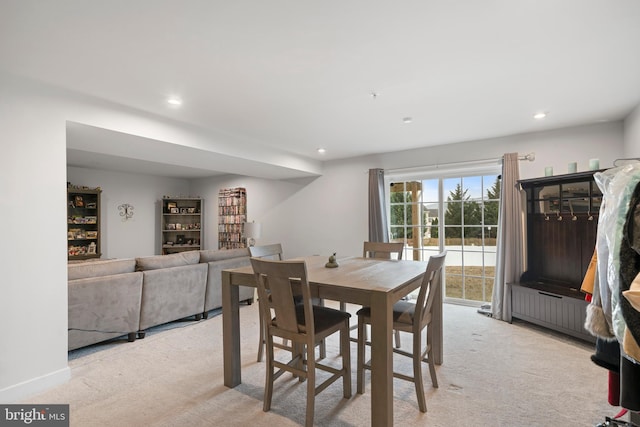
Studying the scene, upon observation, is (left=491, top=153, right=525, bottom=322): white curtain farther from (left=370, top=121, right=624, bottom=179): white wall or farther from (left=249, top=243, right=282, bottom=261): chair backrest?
(left=249, top=243, right=282, bottom=261): chair backrest

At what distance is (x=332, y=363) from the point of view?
2756mm

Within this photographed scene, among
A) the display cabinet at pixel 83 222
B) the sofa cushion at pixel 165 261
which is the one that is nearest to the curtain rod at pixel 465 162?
the sofa cushion at pixel 165 261

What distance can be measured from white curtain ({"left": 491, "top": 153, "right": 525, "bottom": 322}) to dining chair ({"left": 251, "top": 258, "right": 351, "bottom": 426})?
2649 mm

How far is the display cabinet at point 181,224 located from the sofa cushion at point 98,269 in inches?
152

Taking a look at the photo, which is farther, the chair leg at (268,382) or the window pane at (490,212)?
the window pane at (490,212)

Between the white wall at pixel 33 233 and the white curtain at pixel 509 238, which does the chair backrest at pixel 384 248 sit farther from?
the white wall at pixel 33 233

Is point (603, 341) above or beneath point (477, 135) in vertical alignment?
beneath

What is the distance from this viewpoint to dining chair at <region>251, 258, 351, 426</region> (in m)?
1.86

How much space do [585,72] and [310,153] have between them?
336 centimetres

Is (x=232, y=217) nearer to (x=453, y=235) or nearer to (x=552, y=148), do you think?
(x=453, y=235)

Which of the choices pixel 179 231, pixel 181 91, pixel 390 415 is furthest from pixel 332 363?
pixel 179 231

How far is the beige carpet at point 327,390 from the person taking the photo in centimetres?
197

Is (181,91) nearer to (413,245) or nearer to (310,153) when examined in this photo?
(310,153)

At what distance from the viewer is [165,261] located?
12.0 feet
